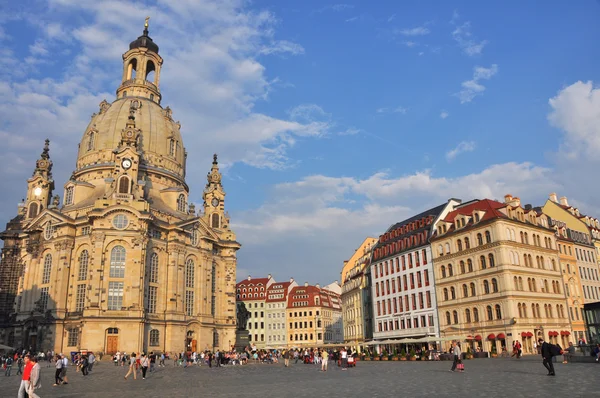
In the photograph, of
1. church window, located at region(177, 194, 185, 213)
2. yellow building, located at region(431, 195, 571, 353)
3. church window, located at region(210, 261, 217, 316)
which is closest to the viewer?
yellow building, located at region(431, 195, 571, 353)

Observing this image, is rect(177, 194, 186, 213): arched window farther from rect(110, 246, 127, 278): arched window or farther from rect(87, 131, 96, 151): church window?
rect(110, 246, 127, 278): arched window

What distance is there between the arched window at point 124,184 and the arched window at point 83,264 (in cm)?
983

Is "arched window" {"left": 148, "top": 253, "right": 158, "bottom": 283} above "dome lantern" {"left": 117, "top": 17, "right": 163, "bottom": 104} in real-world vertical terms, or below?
below

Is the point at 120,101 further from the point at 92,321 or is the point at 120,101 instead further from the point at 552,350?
the point at 552,350

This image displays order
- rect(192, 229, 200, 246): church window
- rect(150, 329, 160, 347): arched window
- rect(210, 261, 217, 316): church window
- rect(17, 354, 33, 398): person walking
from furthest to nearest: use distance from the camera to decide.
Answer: rect(210, 261, 217, 316): church window
rect(192, 229, 200, 246): church window
rect(150, 329, 160, 347): arched window
rect(17, 354, 33, 398): person walking

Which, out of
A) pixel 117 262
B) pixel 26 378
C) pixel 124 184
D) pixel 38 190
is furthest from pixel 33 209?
pixel 26 378

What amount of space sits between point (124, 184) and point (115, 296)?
52.8 ft

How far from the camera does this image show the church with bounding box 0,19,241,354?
64.5 meters

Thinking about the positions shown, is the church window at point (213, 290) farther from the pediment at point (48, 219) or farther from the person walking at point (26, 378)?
the person walking at point (26, 378)

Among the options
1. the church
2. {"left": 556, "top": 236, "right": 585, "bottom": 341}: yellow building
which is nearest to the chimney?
{"left": 556, "top": 236, "right": 585, "bottom": 341}: yellow building

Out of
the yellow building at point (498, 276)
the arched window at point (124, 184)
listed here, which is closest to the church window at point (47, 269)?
the arched window at point (124, 184)

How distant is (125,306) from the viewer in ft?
211

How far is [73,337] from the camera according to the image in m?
63.9

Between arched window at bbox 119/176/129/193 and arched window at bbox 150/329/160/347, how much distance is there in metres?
20.1
